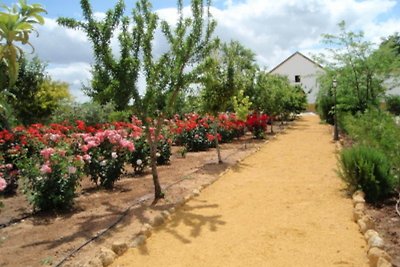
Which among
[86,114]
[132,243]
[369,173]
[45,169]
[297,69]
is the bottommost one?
[132,243]

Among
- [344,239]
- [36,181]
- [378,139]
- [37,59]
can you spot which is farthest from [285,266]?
[37,59]

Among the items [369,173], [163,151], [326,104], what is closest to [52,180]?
[163,151]

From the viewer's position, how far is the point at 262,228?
5852 millimetres

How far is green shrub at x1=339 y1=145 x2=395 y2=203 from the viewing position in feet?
22.7

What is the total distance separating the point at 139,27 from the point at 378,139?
573cm

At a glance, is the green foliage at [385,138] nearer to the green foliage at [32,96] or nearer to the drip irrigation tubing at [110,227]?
the drip irrigation tubing at [110,227]

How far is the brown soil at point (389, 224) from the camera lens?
4.62 metres

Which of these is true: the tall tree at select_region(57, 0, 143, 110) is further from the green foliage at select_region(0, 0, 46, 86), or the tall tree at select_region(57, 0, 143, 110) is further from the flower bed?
the green foliage at select_region(0, 0, 46, 86)

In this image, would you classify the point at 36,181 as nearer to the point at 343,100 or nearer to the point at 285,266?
the point at 285,266

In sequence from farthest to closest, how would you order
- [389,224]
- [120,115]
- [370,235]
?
[120,115], [389,224], [370,235]

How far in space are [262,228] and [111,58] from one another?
3.75 m

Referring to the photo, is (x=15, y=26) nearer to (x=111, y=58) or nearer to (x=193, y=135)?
(x=111, y=58)

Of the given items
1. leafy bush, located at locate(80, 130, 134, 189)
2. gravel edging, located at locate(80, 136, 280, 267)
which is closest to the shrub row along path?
gravel edging, located at locate(80, 136, 280, 267)

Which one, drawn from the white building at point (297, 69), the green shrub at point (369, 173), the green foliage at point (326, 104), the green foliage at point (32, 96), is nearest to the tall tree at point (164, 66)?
the green shrub at point (369, 173)
